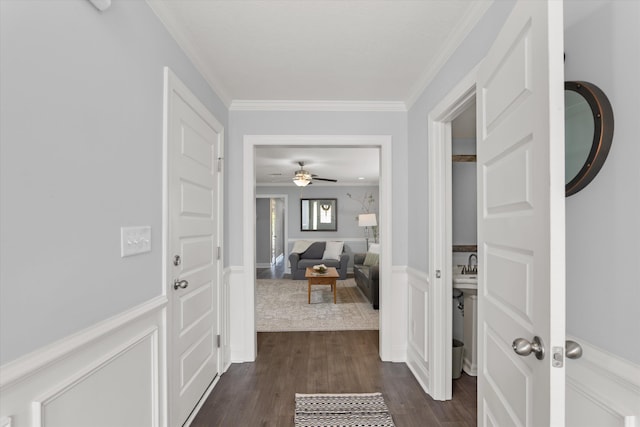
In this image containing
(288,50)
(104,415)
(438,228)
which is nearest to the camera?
(104,415)

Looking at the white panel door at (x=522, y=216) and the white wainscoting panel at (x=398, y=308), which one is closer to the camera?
the white panel door at (x=522, y=216)

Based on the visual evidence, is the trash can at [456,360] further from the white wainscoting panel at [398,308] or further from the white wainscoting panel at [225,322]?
the white wainscoting panel at [225,322]

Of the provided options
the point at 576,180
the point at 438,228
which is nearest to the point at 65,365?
the point at 576,180

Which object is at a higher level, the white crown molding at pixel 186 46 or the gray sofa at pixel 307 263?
the white crown molding at pixel 186 46

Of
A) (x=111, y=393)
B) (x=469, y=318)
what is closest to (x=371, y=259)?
(x=469, y=318)

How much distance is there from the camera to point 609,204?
0.97m

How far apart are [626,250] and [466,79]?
4.42 ft

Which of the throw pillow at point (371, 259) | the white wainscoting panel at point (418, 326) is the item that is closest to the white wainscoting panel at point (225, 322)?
the white wainscoting panel at point (418, 326)

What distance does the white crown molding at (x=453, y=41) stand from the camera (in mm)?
1752

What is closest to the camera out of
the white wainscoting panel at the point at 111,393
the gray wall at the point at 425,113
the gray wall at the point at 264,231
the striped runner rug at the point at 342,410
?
the white wainscoting panel at the point at 111,393

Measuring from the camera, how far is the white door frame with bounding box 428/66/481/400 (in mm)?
2469

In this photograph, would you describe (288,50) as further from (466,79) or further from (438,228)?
(438,228)

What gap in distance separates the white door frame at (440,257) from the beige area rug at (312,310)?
171 cm

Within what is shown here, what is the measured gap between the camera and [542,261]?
0.93 metres
